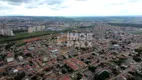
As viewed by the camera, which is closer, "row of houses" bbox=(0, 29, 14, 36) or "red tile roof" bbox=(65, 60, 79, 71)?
"red tile roof" bbox=(65, 60, 79, 71)

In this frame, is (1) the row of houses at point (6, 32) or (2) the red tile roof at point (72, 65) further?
(1) the row of houses at point (6, 32)

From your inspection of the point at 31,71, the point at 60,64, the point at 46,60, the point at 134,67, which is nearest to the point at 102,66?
→ the point at 134,67

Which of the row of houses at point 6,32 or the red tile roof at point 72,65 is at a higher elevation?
the row of houses at point 6,32


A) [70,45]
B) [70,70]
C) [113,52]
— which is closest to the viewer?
[70,70]

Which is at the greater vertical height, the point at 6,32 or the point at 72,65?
the point at 6,32

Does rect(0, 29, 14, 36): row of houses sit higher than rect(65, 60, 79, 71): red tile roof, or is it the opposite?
rect(0, 29, 14, 36): row of houses

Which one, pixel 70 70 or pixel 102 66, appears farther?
pixel 102 66

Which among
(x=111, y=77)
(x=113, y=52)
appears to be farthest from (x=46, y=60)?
(x=113, y=52)

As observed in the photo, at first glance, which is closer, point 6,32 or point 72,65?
point 72,65

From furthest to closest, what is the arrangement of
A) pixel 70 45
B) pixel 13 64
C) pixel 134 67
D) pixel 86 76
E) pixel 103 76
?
pixel 70 45 < pixel 13 64 < pixel 134 67 < pixel 86 76 < pixel 103 76

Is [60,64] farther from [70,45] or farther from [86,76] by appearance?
[70,45]

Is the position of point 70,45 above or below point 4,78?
above
